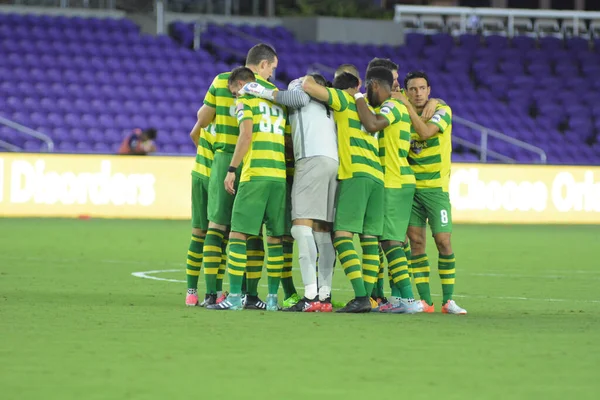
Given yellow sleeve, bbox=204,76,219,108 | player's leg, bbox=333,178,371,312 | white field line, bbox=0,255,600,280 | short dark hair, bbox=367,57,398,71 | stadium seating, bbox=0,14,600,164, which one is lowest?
white field line, bbox=0,255,600,280

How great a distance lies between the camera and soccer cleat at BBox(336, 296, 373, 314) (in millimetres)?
9781

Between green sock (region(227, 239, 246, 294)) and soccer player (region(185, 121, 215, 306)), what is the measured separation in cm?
57

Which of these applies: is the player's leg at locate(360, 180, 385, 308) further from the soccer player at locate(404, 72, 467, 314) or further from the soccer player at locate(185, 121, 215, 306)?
the soccer player at locate(185, 121, 215, 306)

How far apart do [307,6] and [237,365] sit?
99.1 feet

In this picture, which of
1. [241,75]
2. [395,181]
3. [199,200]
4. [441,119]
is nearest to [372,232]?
[395,181]

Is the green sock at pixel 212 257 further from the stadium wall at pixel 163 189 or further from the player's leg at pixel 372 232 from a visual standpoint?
the stadium wall at pixel 163 189

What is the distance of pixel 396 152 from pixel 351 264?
41.6 inches

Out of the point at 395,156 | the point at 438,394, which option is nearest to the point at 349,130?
the point at 395,156

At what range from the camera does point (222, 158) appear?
10109 mm

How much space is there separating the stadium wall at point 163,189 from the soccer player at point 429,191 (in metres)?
13.7

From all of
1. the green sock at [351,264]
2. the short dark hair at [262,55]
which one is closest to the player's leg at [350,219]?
the green sock at [351,264]

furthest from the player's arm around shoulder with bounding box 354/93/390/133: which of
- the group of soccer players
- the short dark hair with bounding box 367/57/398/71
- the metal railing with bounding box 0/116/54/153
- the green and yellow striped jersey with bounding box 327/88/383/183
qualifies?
the metal railing with bounding box 0/116/54/153

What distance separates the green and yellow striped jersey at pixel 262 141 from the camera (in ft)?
32.0

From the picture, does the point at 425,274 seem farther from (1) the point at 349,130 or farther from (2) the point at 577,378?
(2) the point at 577,378
